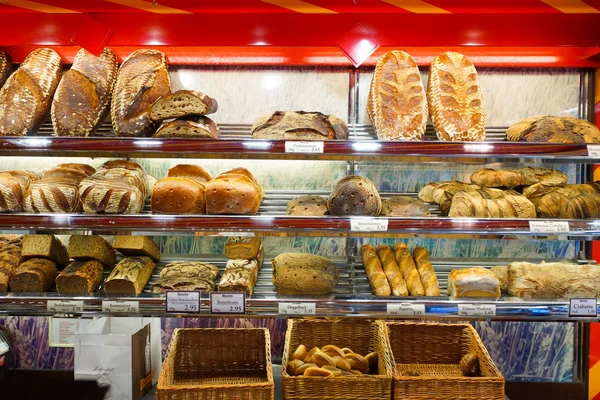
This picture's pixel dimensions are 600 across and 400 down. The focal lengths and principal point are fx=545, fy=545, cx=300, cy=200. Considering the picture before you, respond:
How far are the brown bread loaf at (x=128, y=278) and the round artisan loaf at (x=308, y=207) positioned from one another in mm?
806

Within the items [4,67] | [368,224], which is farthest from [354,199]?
[4,67]

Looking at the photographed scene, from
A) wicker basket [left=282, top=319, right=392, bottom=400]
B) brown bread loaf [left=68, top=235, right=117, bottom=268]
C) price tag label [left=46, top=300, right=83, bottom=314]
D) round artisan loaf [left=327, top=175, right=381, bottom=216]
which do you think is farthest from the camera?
brown bread loaf [left=68, top=235, right=117, bottom=268]

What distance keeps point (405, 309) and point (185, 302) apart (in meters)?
1.00

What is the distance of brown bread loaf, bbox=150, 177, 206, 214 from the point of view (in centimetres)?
264

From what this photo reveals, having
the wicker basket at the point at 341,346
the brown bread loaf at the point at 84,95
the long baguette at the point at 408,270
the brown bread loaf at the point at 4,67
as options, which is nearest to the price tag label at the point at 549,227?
the long baguette at the point at 408,270

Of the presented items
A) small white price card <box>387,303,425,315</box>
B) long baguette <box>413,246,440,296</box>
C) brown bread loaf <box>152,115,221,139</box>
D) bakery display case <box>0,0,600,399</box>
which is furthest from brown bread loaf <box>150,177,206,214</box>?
long baguette <box>413,246,440,296</box>

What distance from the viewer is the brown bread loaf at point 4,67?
3.04 meters

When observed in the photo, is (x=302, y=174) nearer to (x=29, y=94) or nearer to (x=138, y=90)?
(x=138, y=90)

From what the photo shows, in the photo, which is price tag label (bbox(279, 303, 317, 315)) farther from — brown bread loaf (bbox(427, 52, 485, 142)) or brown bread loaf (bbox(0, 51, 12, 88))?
brown bread loaf (bbox(0, 51, 12, 88))

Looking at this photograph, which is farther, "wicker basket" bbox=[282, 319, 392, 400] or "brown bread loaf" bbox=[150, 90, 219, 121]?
"brown bread loaf" bbox=[150, 90, 219, 121]

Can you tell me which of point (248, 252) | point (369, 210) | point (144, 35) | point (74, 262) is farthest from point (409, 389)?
point (144, 35)

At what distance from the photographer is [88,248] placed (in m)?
2.83

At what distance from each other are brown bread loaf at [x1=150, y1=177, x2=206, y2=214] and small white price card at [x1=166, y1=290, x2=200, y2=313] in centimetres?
41

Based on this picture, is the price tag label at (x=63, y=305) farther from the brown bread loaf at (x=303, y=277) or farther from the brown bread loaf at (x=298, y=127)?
the brown bread loaf at (x=298, y=127)
